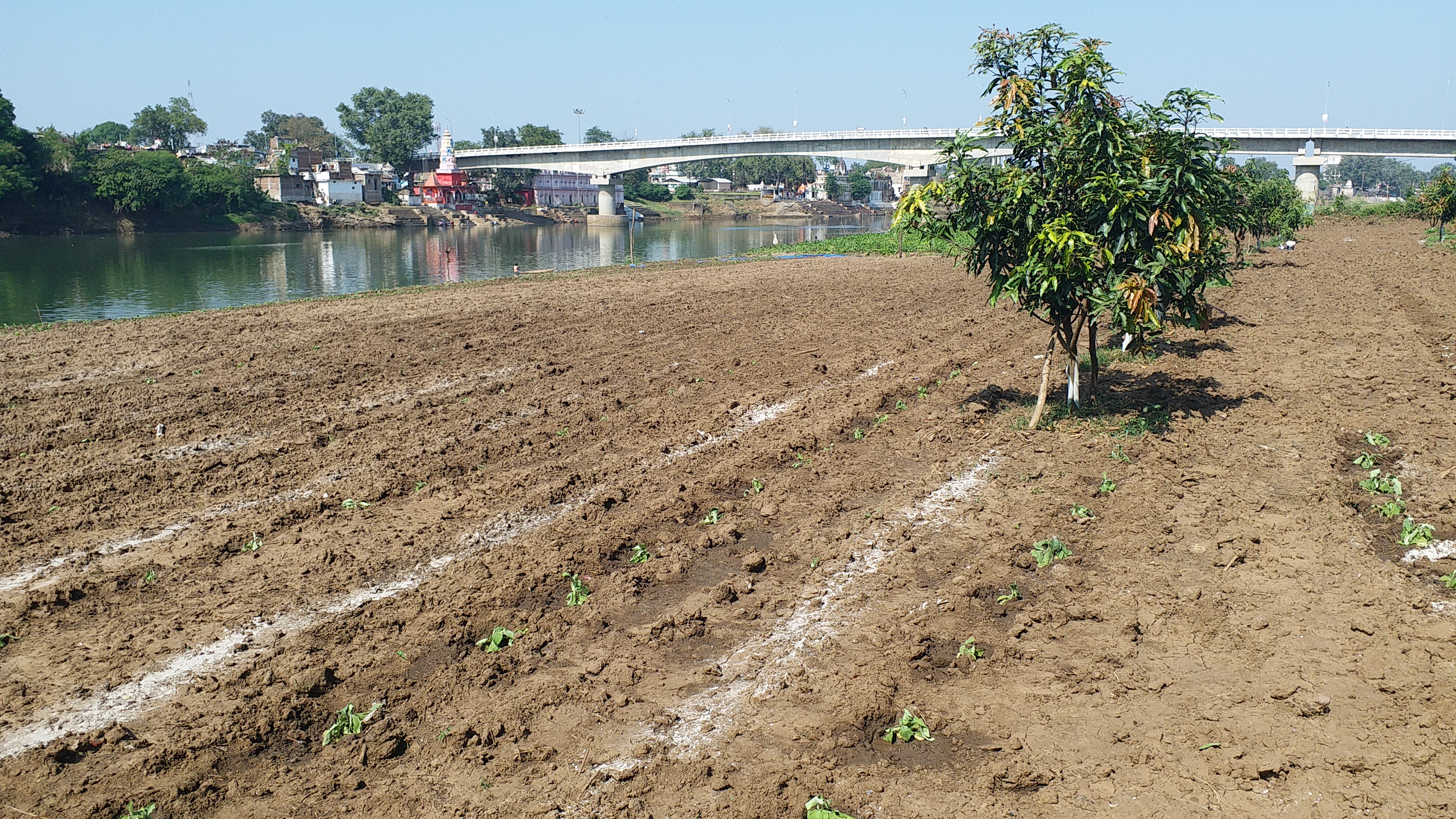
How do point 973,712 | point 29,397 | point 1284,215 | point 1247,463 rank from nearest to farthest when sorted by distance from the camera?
point 973,712, point 1247,463, point 29,397, point 1284,215

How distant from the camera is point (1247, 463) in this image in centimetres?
1084

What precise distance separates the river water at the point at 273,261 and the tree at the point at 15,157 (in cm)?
467

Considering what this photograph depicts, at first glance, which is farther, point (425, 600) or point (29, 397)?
point (29, 397)

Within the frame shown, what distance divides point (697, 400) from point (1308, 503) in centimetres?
811

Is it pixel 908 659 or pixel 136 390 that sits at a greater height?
pixel 136 390

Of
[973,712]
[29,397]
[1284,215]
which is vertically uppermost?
[1284,215]

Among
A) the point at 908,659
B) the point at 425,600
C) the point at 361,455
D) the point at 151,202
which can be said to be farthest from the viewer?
the point at 151,202

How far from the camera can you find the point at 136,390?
48.7 feet

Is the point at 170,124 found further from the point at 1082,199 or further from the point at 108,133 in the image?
the point at 1082,199

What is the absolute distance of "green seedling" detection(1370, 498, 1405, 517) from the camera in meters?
9.20

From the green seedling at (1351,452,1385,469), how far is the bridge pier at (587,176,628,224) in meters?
105

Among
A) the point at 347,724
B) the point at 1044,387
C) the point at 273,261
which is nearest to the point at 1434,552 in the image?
the point at 1044,387

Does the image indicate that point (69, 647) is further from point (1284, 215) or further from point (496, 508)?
point (1284, 215)

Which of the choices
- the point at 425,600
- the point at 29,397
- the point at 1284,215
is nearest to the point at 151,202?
the point at 29,397
